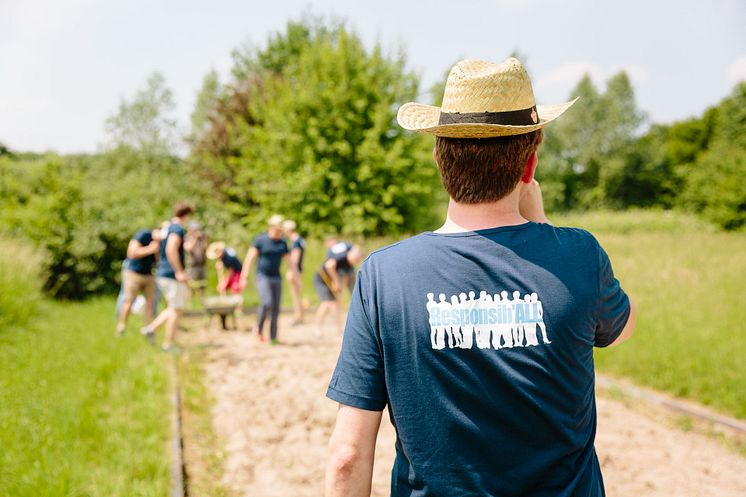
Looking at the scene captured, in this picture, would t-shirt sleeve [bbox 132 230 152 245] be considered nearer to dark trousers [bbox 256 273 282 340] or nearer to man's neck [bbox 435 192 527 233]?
dark trousers [bbox 256 273 282 340]

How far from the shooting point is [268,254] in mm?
9633

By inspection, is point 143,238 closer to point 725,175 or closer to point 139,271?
point 139,271

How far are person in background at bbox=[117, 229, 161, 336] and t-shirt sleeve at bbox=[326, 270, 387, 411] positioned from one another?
8657 millimetres

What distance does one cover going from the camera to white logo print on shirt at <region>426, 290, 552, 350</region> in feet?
4.68

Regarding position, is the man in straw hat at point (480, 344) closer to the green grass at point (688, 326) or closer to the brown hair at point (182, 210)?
the green grass at point (688, 326)

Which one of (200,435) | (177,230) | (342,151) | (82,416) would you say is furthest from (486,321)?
(342,151)

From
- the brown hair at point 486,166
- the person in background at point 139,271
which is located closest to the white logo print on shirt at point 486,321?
the brown hair at point 486,166

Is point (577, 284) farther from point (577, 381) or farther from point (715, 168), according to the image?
point (715, 168)

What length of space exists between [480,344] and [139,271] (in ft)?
30.4

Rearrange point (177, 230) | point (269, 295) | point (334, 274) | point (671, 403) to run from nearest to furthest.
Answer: point (671, 403), point (177, 230), point (269, 295), point (334, 274)

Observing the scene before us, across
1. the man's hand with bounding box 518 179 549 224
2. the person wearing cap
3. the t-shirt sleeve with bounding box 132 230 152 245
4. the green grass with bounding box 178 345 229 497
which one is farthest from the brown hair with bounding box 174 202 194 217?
the man's hand with bounding box 518 179 549 224

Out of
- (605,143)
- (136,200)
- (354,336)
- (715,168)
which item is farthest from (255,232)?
(605,143)

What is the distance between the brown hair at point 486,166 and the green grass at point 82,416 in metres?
3.84

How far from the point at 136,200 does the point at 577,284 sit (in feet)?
67.5
